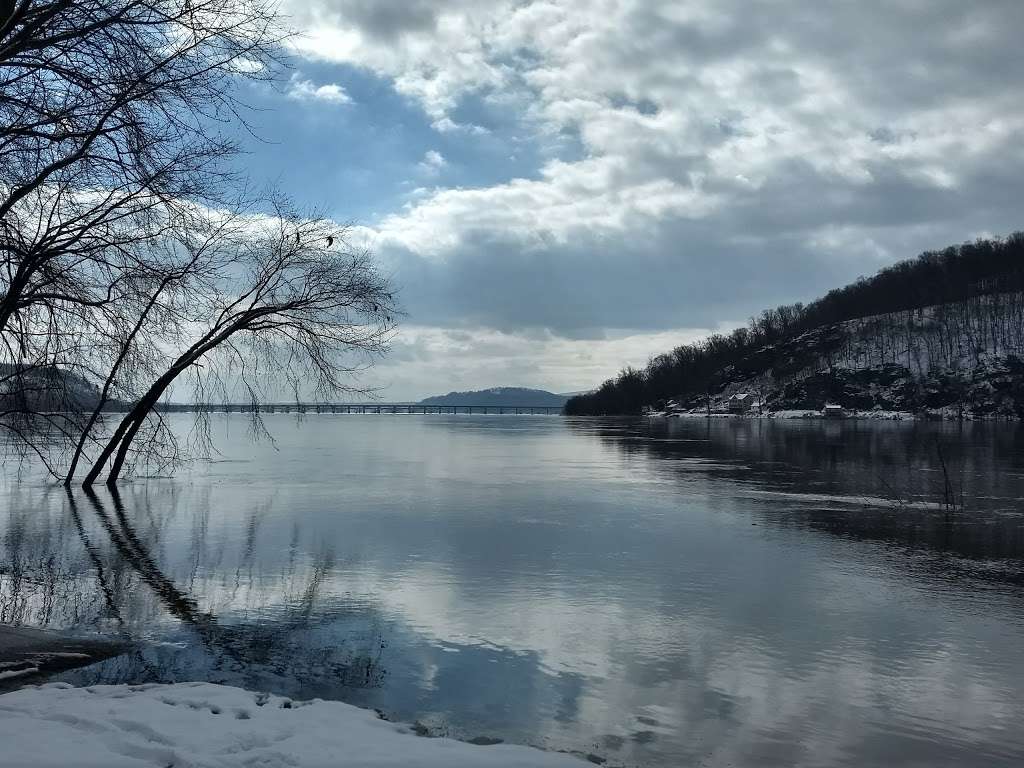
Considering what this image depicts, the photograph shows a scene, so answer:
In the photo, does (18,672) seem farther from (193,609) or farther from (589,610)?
(589,610)

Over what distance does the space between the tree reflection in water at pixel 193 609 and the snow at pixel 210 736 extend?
35.2 inches

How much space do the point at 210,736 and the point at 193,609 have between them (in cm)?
502

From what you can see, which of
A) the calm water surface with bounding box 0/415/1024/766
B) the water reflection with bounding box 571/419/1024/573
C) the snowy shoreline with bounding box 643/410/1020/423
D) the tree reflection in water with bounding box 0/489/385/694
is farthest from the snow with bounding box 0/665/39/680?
the snowy shoreline with bounding box 643/410/1020/423

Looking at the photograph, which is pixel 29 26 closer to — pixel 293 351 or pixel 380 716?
pixel 380 716

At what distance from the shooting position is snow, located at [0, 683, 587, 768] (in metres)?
5.46

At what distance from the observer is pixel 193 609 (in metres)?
10.4

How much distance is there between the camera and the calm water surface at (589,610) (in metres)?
7.02

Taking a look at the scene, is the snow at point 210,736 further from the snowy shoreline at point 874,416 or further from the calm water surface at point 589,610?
the snowy shoreline at point 874,416

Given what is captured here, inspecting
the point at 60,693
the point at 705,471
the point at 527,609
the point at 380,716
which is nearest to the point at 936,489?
the point at 705,471

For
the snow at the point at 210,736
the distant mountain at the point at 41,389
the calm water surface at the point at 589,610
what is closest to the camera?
the snow at the point at 210,736

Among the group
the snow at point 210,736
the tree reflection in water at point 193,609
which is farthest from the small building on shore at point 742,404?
the snow at point 210,736

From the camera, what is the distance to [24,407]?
10508mm

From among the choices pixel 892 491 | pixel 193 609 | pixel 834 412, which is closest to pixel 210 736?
pixel 193 609

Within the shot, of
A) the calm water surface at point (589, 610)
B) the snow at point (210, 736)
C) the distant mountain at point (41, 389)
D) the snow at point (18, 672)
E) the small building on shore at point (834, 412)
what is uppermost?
the distant mountain at point (41, 389)
